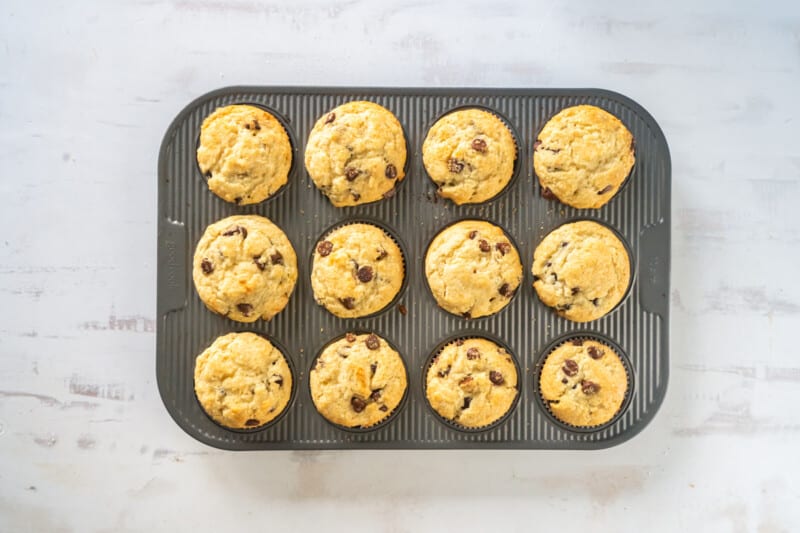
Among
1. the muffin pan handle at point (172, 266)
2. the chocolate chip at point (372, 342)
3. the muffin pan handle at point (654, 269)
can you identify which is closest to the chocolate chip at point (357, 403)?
the chocolate chip at point (372, 342)

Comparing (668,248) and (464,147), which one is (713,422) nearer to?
(668,248)

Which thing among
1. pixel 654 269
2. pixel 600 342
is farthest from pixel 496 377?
pixel 654 269

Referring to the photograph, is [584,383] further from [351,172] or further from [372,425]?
[351,172]

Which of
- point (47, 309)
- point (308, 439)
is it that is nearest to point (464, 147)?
point (308, 439)

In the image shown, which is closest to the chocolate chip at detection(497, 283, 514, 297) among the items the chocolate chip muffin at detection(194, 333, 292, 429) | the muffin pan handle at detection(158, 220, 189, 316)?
the chocolate chip muffin at detection(194, 333, 292, 429)

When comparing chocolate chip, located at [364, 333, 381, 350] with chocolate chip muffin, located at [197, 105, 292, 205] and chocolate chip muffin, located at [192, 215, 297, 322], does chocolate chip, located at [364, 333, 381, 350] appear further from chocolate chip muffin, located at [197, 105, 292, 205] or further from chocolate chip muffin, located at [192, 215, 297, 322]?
chocolate chip muffin, located at [197, 105, 292, 205]
